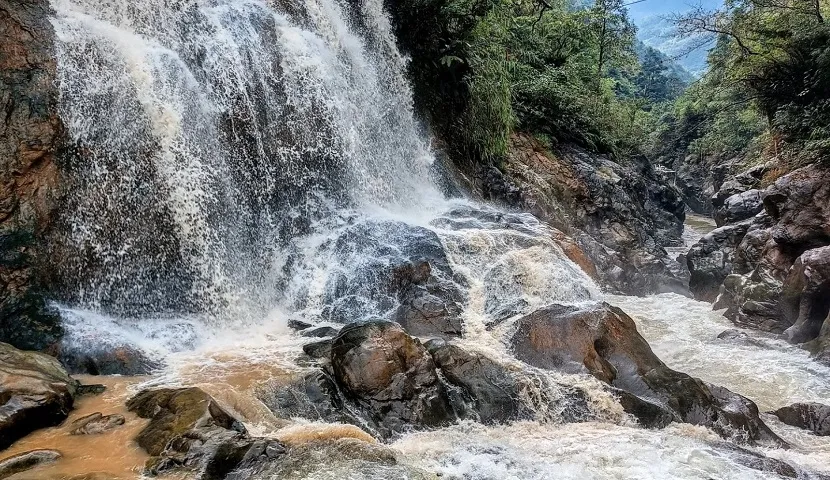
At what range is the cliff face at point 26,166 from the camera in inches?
255

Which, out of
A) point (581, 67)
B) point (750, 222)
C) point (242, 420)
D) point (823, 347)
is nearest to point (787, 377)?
point (823, 347)

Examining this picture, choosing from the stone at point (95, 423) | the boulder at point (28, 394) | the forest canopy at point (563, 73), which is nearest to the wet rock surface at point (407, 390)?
the stone at point (95, 423)

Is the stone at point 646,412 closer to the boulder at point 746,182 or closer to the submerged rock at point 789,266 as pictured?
the submerged rock at point 789,266

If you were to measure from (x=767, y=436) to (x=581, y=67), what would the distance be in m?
16.3

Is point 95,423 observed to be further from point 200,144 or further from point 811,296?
point 811,296

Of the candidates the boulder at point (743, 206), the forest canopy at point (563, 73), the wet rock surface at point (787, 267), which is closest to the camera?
the wet rock surface at point (787, 267)

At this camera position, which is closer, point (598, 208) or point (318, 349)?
point (318, 349)

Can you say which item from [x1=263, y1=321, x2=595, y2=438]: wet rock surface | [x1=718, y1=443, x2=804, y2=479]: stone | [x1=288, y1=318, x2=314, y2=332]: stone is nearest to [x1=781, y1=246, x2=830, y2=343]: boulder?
[x1=718, y1=443, x2=804, y2=479]: stone

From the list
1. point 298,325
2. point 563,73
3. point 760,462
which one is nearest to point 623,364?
point 760,462

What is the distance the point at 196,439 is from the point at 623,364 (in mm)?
5068

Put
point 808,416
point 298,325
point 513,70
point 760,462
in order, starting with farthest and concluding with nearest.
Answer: point 513,70 → point 298,325 → point 808,416 → point 760,462

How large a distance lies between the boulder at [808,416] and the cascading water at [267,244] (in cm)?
25

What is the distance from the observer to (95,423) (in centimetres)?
476

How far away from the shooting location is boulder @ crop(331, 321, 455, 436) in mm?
5828
